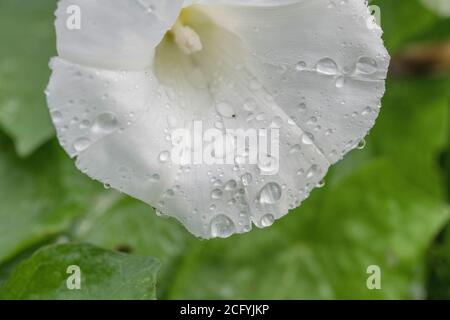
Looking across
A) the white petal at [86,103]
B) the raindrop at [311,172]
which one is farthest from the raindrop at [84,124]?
the raindrop at [311,172]

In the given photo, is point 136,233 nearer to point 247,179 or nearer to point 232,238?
point 232,238

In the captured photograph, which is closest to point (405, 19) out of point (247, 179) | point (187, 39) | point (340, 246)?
point (340, 246)

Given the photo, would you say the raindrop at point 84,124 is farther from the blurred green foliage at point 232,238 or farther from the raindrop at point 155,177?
the blurred green foliage at point 232,238

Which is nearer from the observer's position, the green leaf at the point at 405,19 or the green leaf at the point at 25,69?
the green leaf at the point at 25,69

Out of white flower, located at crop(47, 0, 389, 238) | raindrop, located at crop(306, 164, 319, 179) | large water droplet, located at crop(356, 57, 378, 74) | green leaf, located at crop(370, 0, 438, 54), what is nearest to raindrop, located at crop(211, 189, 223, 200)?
white flower, located at crop(47, 0, 389, 238)

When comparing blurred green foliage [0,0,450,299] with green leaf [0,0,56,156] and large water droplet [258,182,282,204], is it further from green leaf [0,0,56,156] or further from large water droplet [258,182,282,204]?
large water droplet [258,182,282,204]
